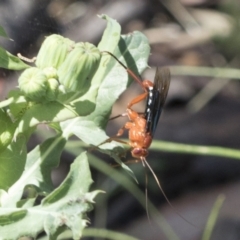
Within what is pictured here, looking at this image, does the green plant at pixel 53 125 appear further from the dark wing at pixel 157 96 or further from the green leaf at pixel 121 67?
the dark wing at pixel 157 96

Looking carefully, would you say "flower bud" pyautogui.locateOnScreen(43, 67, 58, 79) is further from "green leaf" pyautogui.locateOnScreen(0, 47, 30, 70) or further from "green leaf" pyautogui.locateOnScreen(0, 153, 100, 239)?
"green leaf" pyautogui.locateOnScreen(0, 153, 100, 239)

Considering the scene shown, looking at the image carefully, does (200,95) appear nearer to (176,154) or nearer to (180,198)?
(176,154)

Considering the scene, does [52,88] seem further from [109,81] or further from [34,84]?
[109,81]

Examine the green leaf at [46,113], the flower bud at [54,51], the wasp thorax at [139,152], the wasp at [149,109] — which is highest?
the flower bud at [54,51]

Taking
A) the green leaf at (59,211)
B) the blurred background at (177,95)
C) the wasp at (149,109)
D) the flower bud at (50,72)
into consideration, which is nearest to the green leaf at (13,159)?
the green leaf at (59,211)

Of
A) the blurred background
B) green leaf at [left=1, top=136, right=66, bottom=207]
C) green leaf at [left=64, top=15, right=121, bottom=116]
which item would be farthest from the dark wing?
the blurred background

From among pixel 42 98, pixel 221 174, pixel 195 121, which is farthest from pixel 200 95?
pixel 42 98
